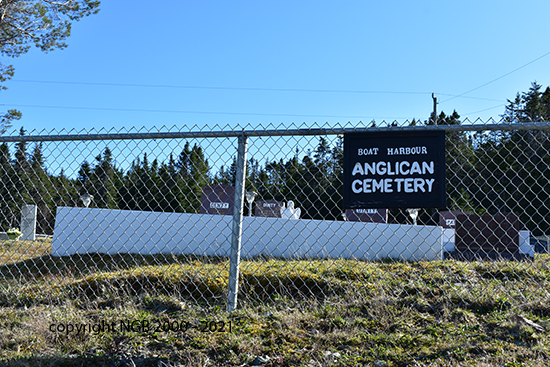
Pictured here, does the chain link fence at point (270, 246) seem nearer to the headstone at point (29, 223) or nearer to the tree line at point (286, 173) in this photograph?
the tree line at point (286, 173)

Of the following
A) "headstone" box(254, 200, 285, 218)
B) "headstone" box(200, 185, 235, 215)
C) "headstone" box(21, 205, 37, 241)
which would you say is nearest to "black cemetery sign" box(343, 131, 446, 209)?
"headstone" box(200, 185, 235, 215)

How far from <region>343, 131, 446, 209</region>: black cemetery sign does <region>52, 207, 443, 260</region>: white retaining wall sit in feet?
19.7

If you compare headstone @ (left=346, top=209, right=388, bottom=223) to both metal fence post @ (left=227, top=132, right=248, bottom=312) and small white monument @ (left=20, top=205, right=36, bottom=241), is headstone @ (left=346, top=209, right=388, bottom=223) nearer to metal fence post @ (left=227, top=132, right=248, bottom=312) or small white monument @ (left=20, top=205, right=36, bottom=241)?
small white monument @ (left=20, top=205, right=36, bottom=241)

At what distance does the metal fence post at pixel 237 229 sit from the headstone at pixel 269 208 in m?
12.2

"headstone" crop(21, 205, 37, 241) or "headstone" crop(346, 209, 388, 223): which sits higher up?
"headstone" crop(346, 209, 388, 223)

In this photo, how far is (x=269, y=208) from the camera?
52.2 feet

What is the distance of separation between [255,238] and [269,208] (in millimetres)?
6619

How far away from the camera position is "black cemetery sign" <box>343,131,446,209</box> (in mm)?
2820

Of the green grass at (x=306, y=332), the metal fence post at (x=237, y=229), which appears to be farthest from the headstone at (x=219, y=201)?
the metal fence post at (x=237, y=229)

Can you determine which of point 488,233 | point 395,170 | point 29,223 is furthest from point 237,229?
point 29,223

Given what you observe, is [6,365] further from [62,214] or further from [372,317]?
[62,214]

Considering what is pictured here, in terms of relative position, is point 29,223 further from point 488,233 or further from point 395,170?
point 395,170

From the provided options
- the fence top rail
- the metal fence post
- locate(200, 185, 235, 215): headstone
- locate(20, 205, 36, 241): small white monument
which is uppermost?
the fence top rail

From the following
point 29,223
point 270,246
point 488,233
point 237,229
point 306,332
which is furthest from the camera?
point 29,223
